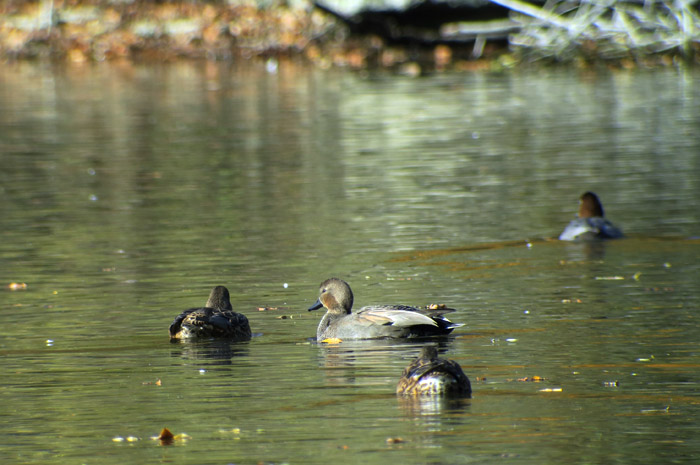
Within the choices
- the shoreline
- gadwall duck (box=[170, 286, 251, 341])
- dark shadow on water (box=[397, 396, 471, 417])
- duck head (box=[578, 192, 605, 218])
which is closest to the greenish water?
dark shadow on water (box=[397, 396, 471, 417])

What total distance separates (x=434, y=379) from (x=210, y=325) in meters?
2.61

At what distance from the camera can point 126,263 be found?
13.0 metres

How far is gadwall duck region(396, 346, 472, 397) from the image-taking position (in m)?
7.43

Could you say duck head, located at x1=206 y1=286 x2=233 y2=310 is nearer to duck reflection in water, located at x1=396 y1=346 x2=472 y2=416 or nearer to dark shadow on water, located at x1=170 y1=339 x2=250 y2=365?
dark shadow on water, located at x1=170 y1=339 x2=250 y2=365

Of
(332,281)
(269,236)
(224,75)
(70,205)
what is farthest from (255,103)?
(332,281)

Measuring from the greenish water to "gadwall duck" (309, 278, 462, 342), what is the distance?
13 centimetres

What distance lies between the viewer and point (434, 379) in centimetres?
742

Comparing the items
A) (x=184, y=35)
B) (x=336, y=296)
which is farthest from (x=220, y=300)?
(x=184, y=35)

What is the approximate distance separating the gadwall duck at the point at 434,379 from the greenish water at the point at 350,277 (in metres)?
0.09

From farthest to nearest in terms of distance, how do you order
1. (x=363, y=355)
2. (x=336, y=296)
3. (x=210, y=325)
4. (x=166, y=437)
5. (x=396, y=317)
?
(x=336, y=296) → (x=210, y=325) → (x=396, y=317) → (x=363, y=355) → (x=166, y=437)

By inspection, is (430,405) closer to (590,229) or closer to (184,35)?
(590,229)

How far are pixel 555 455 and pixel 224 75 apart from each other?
115ft

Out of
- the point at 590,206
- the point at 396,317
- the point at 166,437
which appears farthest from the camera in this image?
the point at 590,206

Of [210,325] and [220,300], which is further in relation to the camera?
[220,300]
